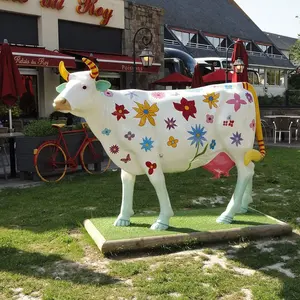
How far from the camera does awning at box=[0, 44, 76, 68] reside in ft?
36.5

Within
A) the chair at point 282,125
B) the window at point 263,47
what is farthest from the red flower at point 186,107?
the window at point 263,47

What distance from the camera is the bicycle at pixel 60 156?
761 cm

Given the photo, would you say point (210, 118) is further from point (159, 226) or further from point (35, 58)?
point (35, 58)

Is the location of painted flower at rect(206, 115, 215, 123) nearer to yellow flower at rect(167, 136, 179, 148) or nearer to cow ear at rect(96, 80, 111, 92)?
yellow flower at rect(167, 136, 179, 148)

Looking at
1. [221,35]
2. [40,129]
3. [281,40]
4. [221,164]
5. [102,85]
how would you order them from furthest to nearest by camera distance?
1. [281,40]
2. [221,35]
3. [40,129]
4. [221,164]
5. [102,85]

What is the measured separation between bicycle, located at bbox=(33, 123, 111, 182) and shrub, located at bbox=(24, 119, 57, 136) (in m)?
0.10

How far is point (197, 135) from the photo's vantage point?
436 centimetres

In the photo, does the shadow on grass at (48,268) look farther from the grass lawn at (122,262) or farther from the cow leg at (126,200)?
the cow leg at (126,200)

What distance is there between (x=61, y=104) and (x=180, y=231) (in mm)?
1676

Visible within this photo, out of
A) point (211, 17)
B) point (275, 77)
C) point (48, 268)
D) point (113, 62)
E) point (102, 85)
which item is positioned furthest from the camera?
point (275, 77)

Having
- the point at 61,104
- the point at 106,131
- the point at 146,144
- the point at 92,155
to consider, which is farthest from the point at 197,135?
the point at 92,155

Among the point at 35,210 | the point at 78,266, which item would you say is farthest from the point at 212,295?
the point at 35,210

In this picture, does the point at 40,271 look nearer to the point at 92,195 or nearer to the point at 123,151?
the point at 123,151

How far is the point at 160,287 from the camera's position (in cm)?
332
